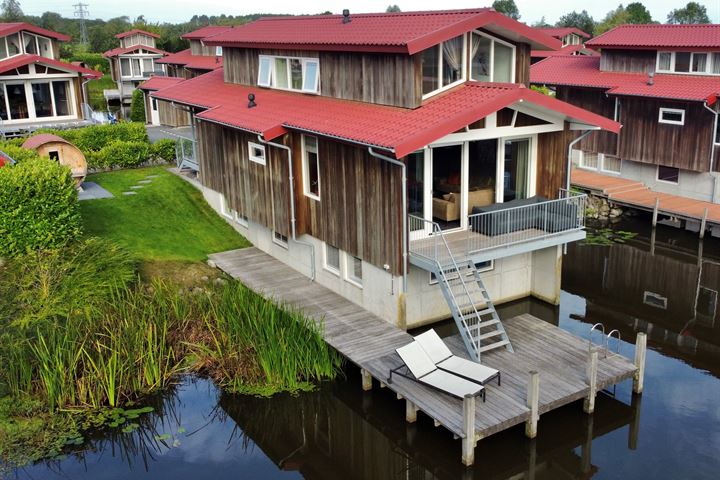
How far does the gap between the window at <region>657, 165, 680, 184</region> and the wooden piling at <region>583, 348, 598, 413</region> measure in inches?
780

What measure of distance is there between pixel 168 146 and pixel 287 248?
12.4 m

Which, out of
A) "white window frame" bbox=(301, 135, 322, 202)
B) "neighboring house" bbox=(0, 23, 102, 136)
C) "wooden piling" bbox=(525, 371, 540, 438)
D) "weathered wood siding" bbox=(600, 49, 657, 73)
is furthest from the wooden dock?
"neighboring house" bbox=(0, 23, 102, 136)

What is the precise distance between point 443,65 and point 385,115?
2071 mm

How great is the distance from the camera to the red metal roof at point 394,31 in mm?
18109

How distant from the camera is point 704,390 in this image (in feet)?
58.3

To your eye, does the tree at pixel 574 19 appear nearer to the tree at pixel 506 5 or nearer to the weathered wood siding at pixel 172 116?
the tree at pixel 506 5

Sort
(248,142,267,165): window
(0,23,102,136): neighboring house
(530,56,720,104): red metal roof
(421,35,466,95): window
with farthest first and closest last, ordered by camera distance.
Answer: (0,23,102,136): neighboring house
(530,56,720,104): red metal roof
(248,142,267,165): window
(421,35,466,95): window

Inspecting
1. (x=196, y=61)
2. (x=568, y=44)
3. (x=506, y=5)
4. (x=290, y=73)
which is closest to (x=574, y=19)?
(x=506, y=5)

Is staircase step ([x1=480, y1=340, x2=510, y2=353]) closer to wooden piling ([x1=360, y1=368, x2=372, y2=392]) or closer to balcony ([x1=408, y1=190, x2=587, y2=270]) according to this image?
balcony ([x1=408, y1=190, x2=587, y2=270])

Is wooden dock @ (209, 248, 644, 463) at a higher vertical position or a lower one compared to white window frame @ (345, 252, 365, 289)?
lower

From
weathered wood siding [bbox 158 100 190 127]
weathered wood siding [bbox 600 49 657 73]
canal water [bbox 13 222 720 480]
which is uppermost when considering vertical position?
weathered wood siding [bbox 600 49 657 73]

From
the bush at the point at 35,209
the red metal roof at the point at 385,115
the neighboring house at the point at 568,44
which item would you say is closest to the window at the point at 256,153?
the red metal roof at the point at 385,115

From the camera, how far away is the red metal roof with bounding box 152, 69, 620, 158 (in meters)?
16.7

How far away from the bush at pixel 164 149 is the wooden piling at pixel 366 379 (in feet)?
64.6
